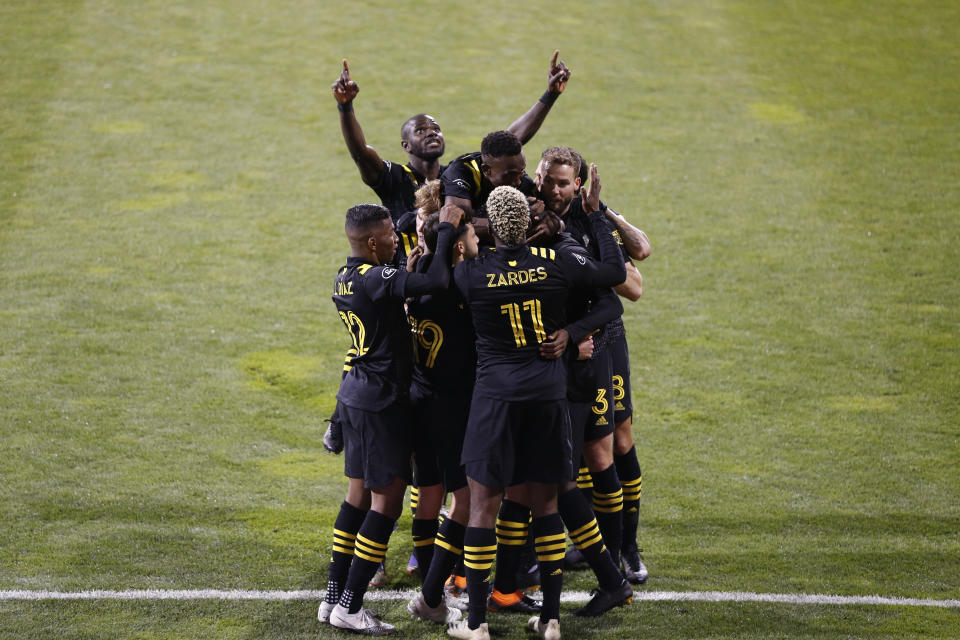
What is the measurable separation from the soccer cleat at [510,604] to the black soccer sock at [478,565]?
46 centimetres

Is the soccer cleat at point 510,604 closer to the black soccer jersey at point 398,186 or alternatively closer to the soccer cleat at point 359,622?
the soccer cleat at point 359,622

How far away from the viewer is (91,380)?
880 centimetres

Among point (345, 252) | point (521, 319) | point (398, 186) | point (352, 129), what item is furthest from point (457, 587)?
point (345, 252)

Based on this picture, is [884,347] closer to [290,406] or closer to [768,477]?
[768,477]

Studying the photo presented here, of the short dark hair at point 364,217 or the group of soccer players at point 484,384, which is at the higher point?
the short dark hair at point 364,217

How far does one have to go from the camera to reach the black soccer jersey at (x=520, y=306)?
4.75 m

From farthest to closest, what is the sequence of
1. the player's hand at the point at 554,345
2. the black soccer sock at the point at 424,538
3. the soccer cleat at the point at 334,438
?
1. the soccer cleat at the point at 334,438
2. the black soccer sock at the point at 424,538
3. the player's hand at the point at 554,345

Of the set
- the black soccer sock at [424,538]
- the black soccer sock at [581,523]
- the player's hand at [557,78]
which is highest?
the player's hand at [557,78]

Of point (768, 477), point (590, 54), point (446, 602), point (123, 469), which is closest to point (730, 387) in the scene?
point (768, 477)

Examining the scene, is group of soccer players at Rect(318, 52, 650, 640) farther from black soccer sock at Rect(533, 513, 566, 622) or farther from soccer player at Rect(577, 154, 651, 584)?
soccer player at Rect(577, 154, 651, 584)

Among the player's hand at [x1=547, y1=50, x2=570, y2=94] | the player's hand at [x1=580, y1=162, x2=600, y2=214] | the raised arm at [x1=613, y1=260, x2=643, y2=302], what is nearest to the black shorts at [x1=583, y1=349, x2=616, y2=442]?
the raised arm at [x1=613, y1=260, x2=643, y2=302]

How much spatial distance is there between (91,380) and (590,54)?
10930mm

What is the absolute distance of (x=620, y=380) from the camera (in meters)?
5.72

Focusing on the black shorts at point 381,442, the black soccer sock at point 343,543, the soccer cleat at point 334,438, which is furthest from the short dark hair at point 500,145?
the black soccer sock at point 343,543
